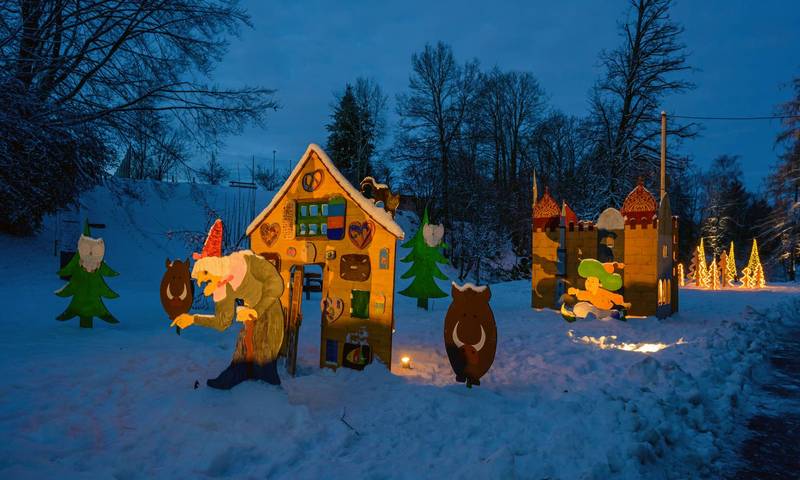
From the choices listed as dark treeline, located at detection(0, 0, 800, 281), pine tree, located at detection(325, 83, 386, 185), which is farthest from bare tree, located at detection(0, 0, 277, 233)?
pine tree, located at detection(325, 83, 386, 185)

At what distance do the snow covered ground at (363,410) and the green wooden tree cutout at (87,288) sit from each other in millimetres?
371

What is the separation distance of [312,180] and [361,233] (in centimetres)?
130

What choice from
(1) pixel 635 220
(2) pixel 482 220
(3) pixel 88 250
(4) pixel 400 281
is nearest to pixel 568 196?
(2) pixel 482 220

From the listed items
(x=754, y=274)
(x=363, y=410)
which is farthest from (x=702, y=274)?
(x=363, y=410)

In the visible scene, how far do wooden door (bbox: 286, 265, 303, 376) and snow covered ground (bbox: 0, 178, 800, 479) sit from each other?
0.75ft

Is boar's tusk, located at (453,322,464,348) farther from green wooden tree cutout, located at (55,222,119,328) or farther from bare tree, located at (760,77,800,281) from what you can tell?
bare tree, located at (760,77,800,281)

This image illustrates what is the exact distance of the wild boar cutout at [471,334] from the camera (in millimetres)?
5902

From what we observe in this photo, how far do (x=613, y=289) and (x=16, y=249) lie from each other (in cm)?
1726

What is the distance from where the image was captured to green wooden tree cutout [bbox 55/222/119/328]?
8.35 m

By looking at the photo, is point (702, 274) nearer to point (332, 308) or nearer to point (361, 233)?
point (361, 233)

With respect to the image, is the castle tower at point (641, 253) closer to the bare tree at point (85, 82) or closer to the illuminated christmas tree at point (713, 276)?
the bare tree at point (85, 82)

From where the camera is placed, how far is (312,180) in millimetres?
7242

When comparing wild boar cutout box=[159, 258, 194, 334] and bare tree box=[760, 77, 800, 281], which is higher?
bare tree box=[760, 77, 800, 281]

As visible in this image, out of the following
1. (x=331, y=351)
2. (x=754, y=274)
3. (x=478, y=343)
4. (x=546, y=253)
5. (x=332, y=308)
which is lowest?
(x=331, y=351)
